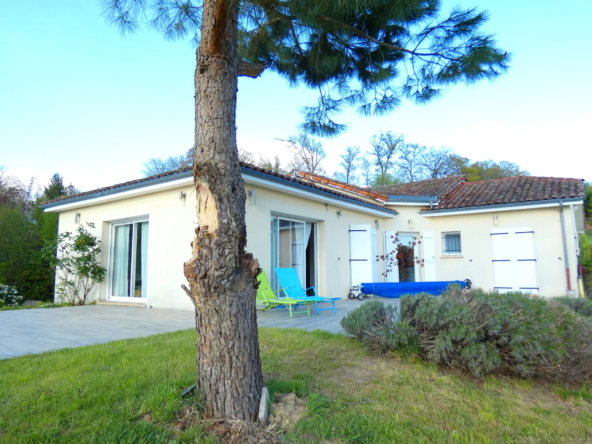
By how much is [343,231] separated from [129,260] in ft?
19.1

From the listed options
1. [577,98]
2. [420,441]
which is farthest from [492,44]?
[577,98]

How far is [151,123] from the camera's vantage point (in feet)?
Result: 35.4

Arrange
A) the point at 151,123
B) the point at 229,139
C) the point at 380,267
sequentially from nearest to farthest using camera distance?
the point at 229,139
the point at 151,123
the point at 380,267

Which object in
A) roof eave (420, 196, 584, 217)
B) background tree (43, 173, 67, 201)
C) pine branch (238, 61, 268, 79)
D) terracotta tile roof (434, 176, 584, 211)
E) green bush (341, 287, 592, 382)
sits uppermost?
background tree (43, 173, 67, 201)

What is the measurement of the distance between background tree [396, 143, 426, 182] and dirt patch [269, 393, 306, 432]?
96.5 ft

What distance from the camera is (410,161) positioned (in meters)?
30.5

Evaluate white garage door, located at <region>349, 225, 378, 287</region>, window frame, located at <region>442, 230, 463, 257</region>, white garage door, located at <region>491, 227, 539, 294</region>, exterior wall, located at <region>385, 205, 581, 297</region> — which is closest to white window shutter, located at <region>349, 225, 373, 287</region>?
white garage door, located at <region>349, 225, 378, 287</region>

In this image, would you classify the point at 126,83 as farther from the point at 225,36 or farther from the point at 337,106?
the point at 225,36

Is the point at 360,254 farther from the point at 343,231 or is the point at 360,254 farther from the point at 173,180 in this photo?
the point at 173,180

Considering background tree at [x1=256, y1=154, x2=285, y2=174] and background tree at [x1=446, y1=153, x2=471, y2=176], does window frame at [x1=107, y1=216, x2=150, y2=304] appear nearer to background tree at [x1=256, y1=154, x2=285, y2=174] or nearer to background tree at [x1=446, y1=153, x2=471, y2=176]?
background tree at [x1=256, y1=154, x2=285, y2=174]

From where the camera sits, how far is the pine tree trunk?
2.38 metres

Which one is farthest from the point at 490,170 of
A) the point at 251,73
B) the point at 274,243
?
the point at 251,73

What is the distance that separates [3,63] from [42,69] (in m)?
1.12

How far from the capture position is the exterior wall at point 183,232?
25.8 feet
